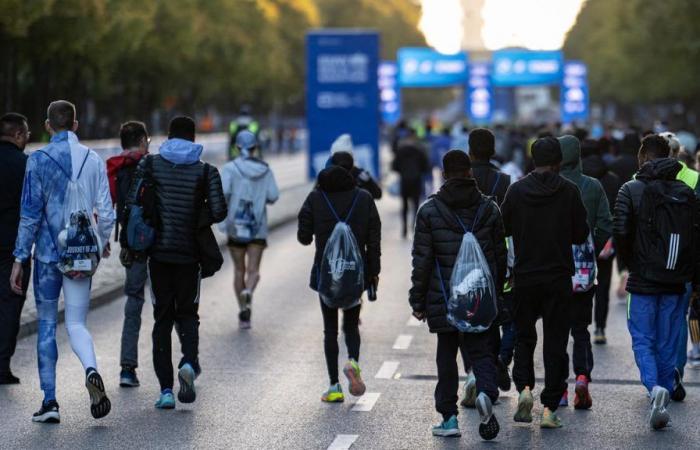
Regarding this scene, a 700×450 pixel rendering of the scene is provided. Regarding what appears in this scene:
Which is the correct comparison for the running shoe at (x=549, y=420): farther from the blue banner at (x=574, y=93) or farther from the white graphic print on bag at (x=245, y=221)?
the blue banner at (x=574, y=93)

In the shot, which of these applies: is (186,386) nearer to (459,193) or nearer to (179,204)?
(179,204)

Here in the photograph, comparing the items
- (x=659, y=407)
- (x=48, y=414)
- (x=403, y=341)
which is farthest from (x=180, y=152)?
(x=403, y=341)

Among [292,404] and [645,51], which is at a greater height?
[645,51]

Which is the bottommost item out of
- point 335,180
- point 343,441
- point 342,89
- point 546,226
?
point 343,441

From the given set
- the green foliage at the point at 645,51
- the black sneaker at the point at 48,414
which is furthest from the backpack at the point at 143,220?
the green foliage at the point at 645,51

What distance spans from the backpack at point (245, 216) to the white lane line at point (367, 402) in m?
3.75

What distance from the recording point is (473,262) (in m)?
8.13

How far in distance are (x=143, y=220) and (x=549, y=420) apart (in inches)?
100

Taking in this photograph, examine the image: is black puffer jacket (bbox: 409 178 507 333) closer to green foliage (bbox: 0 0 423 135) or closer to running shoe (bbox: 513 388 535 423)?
running shoe (bbox: 513 388 535 423)

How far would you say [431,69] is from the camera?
55.1 meters

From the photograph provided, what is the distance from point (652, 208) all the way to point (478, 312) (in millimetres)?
1308

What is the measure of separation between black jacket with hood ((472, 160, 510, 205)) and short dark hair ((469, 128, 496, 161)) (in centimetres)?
15

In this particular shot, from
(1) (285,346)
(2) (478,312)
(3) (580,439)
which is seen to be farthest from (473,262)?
(1) (285,346)

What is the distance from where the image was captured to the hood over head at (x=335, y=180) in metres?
9.67
